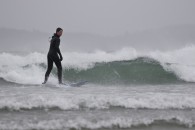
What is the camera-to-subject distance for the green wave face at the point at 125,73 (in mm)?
14336

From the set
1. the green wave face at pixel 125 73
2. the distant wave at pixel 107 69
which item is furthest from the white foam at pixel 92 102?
the green wave face at pixel 125 73

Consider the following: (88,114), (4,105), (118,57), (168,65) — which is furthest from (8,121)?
(118,57)

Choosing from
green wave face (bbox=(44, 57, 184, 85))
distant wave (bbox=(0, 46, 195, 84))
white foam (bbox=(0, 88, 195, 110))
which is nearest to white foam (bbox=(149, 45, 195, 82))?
distant wave (bbox=(0, 46, 195, 84))

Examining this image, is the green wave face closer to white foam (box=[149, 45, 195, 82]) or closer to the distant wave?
the distant wave

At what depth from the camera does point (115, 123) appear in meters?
→ 6.67

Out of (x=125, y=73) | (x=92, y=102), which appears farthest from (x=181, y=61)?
(x=92, y=102)

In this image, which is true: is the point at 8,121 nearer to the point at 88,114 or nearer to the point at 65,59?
the point at 88,114

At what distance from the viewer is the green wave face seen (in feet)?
47.0

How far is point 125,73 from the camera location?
50.0 feet

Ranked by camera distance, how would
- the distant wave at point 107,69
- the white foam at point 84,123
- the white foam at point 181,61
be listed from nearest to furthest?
the white foam at point 84,123
the distant wave at point 107,69
the white foam at point 181,61

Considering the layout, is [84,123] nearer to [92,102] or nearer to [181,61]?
[92,102]

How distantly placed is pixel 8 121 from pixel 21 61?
10955mm

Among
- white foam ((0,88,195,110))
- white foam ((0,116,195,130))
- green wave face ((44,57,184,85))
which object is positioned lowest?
white foam ((0,116,195,130))

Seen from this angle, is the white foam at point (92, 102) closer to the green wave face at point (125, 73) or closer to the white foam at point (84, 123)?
the white foam at point (84, 123)
